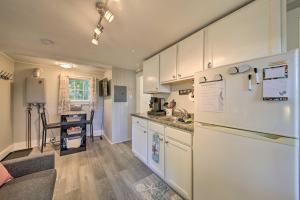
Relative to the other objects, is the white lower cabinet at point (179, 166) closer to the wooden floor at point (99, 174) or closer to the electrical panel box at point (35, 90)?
the wooden floor at point (99, 174)

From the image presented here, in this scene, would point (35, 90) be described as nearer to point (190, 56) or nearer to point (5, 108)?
point (5, 108)

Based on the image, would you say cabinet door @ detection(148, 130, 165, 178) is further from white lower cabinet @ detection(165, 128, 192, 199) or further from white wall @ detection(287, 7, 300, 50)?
white wall @ detection(287, 7, 300, 50)

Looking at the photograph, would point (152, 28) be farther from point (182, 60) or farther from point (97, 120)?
point (97, 120)

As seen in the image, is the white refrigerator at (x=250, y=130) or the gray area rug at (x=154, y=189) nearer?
the white refrigerator at (x=250, y=130)

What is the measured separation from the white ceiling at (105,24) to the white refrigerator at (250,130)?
0.78 m

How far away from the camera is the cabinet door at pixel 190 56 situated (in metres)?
1.71

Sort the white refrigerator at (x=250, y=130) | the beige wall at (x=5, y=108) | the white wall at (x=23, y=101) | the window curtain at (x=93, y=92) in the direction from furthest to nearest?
the window curtain at (x=93, y=92)
the white wall at (x=23, y=101)
the beige wall at (x=5, y=108)
the white refrigerator at (x=250, y=130)

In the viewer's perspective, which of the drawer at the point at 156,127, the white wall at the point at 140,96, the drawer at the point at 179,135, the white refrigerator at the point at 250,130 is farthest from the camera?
the white wall at the point at 140,96

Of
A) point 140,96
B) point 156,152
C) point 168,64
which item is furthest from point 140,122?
point 140,96

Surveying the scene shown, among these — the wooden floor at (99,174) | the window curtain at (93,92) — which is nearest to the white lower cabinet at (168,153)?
the wooden floor at (99,174)

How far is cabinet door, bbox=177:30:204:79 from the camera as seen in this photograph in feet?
5.62

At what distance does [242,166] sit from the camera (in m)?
0.98

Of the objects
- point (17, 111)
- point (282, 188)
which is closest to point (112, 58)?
point (17, 111)

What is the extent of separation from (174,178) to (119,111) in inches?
100.0
